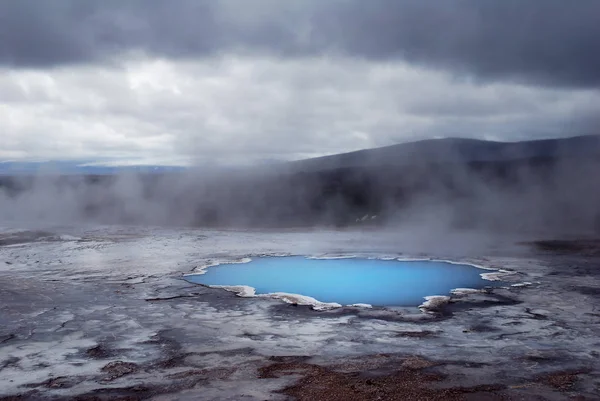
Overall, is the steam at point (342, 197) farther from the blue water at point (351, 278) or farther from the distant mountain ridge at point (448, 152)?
the blue water at point (351, 278)

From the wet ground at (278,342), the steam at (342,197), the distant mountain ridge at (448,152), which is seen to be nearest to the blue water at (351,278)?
the wet ground at (278,342)

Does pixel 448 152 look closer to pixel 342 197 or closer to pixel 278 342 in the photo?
pixel 342 197

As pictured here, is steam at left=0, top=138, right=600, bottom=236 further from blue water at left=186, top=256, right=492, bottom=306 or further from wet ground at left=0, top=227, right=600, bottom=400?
wet ground at left=0, top=227, right=600, bottom=400

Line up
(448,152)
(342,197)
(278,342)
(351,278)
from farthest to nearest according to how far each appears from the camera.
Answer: (448,152), (342,197), (351,278), (278,342)

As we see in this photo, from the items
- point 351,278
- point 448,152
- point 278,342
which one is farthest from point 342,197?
point 278,342

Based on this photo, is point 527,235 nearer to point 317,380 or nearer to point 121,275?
point 121,275

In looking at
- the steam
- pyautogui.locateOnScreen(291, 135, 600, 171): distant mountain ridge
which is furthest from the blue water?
pyautogui.locateOnScreen(291, 135, 600, 171): distant mountain ridge
